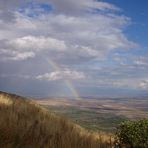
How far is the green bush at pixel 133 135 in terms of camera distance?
41.5ft

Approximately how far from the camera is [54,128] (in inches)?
642

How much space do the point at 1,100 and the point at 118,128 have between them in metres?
10.2

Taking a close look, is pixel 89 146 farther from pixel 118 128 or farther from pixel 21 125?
pixel 21 125

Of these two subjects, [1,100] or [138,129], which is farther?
[1,100]

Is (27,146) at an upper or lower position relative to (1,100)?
lower

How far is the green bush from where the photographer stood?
41.5 feet

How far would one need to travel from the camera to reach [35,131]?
45.7 ft

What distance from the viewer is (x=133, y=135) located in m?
12.9

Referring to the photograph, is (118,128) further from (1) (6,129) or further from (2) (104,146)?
(1) (6,129)

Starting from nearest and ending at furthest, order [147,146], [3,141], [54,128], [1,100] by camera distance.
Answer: [3,141] < [147,146] < [54,128] < [1,100]

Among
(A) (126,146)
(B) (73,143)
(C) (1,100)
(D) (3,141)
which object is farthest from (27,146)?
(C) (1,100)

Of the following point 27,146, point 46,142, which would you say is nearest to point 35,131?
point 46,142

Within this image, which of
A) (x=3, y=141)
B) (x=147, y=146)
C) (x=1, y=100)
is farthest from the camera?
(x=1, y=100)

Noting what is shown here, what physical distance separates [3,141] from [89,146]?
3.76 m
